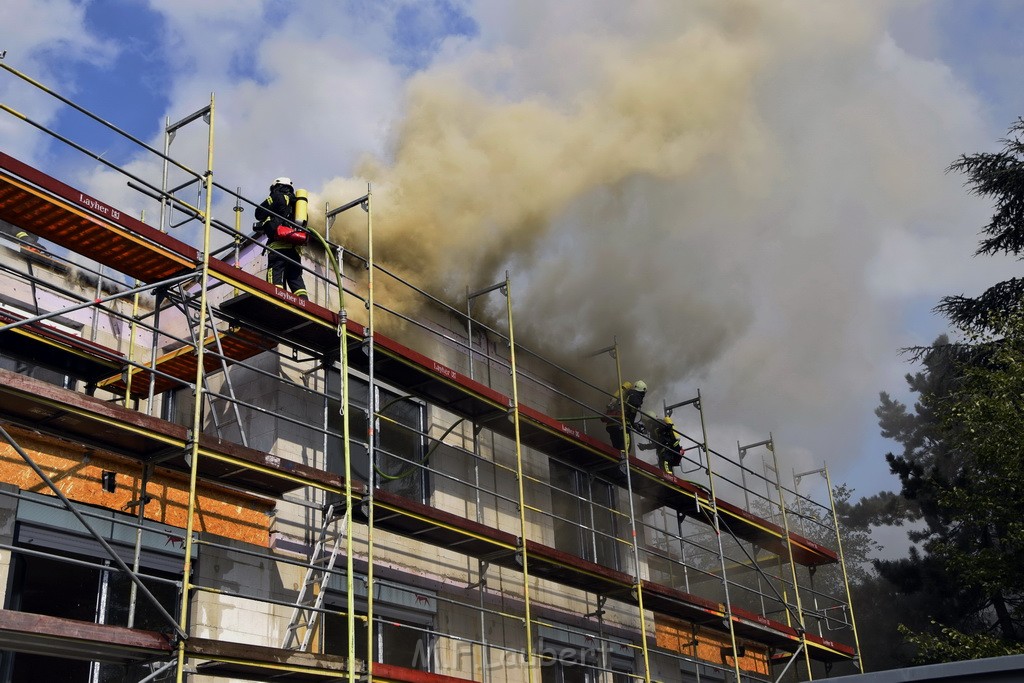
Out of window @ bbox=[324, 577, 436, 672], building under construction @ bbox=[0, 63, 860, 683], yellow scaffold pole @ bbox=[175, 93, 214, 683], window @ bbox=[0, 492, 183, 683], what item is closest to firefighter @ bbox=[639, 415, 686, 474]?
building under construction @ bbox=[0, 63, 860, 683]

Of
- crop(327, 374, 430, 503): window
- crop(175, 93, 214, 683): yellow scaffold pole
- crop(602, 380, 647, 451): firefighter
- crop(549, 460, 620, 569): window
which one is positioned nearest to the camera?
crop(175, 93, 214, 683): yellow scaffold pole

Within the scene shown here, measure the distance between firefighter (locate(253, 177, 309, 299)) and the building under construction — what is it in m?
0.39

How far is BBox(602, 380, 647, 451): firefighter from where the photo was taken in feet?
58.4

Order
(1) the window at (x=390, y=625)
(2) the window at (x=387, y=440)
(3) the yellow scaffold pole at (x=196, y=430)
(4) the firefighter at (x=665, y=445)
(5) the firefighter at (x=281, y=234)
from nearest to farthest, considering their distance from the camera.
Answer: (3) the yellow scaffold pole at (x=196, y=430) < (1) the window at (x=390, y=625) < (5) the firefighter at (x=281, y=234) < (2) the window at (x=387, y=440) < (4) the firefighter at (x=665, y=445)

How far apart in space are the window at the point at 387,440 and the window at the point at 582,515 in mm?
3078

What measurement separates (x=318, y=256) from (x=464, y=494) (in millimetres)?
3845

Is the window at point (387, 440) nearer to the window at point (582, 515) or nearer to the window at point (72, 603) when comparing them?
the window at point (582, 515)

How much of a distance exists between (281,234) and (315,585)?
13.6 ft

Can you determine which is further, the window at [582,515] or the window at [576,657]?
the window at [582,515]

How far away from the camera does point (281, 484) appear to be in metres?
11.7

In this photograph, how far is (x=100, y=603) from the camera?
10.6 m

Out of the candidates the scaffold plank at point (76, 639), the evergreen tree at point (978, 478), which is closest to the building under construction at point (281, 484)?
the scaffold plank at point (76, 639)

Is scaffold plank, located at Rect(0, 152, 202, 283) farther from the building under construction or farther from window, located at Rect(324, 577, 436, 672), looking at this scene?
window, located at Rect(324, 577, 436, 672)

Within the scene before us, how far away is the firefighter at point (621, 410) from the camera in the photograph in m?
17.8
